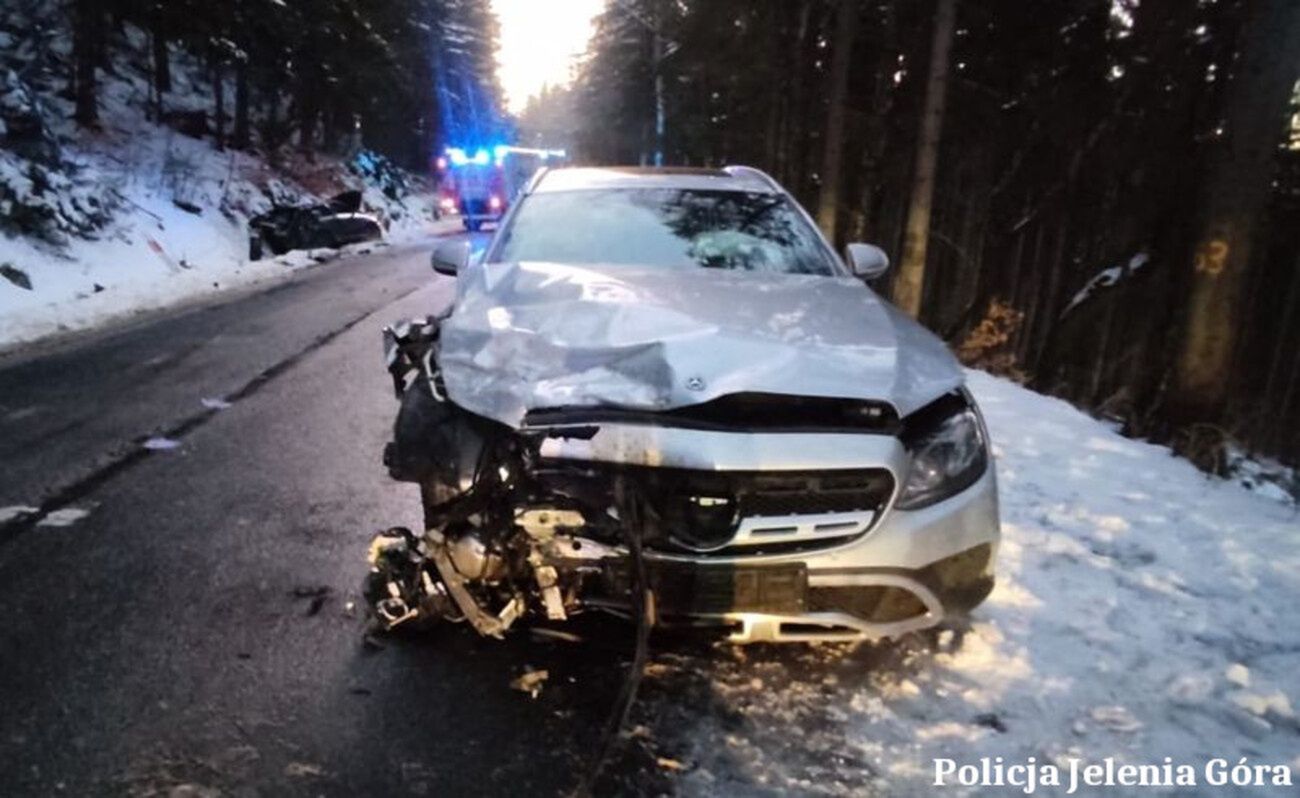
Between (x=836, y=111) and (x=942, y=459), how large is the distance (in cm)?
1375

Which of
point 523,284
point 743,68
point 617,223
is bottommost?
point 523,284

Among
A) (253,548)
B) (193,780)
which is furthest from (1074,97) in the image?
(193,780)

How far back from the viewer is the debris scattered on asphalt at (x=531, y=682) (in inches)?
120

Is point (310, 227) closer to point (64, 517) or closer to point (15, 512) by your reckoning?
point (15, 512)

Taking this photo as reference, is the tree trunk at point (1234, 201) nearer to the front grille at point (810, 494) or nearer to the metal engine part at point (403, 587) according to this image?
the front grille at point (810, 494)

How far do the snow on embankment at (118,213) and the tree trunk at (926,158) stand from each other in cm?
1021

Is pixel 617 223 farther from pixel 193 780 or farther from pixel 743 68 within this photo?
pixel 743 68

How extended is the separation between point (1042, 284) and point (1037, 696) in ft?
55.0

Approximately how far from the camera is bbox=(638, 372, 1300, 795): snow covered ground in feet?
8.98

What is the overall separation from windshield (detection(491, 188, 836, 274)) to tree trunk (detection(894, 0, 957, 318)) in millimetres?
6385

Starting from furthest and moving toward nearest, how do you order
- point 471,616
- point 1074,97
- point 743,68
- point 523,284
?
point 743,68
point 1074,97
point 523,284
point 471,616

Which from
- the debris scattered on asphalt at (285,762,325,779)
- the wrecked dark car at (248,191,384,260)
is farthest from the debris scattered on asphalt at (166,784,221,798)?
the wrecked dark car at (248,191,384,260)

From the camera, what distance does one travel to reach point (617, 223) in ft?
16.5

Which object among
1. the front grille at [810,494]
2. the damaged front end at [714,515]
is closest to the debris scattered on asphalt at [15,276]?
the damaged front end at [714,515]
